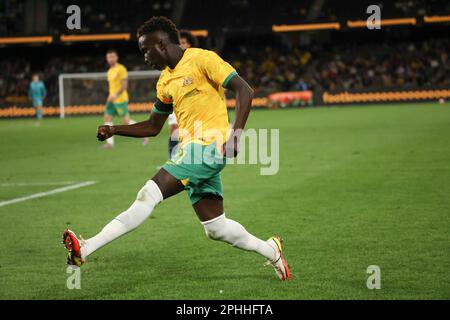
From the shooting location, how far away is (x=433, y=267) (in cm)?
661

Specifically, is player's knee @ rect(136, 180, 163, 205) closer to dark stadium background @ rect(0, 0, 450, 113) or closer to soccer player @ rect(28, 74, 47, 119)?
soccer player @ rect(28, 74, 47, 119)

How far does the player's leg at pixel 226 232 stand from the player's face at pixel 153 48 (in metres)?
1.14

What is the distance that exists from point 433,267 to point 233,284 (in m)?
1.73

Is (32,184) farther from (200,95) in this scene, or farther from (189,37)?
(200,95)

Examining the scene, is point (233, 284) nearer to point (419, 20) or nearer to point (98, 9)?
point (419, 20)

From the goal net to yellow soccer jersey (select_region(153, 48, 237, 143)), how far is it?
3246cm

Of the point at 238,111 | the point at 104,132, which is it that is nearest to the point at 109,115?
the point at 104,132

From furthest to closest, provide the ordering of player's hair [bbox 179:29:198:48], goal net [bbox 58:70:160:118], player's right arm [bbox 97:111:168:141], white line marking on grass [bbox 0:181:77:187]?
goal net [bbox 58:70:160:118] → white line marking on grass [bbox 0:181:77:187] → player's hair [bbox 179:29:198:48] → player's right arm [bbox 97:111:168:141]

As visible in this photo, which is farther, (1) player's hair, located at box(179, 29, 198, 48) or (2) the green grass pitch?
(1) player's hair, located at box(179, 29, 198, 48)

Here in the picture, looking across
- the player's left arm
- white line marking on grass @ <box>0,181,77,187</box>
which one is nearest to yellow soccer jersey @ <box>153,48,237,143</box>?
the player's left arm

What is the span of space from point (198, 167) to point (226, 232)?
0.58 metres

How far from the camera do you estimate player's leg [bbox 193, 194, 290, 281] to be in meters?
6.12

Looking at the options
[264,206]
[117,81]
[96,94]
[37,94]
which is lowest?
[264,206]

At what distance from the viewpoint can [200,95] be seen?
6121 mm
